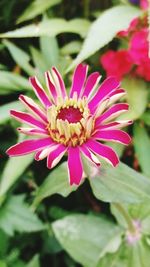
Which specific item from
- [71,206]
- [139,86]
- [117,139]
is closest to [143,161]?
[139,86]

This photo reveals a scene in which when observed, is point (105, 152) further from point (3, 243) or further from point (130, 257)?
point (3, 243)

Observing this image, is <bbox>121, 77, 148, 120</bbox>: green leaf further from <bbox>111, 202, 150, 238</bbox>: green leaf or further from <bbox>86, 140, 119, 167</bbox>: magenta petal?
<bbox>86, 140, 119, 167</bbox>: magenta petal

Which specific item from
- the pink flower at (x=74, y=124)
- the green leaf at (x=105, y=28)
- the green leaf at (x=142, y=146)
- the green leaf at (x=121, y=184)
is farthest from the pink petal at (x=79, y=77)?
the green leaf at (x=142, y=146)

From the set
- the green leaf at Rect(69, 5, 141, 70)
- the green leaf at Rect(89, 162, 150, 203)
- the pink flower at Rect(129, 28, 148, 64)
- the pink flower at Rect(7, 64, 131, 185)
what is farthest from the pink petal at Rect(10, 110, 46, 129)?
the pink flower at Rect(129, 28, 148, 64)

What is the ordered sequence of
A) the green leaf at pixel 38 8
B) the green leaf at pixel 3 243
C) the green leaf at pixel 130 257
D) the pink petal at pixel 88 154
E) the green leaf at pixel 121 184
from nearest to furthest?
the pink petal at pixel 88 154 < the green leaf at pixel 121 184 < the green leaf at pixel 130 257 < the green leaf at pixel 3 243 < the green leaf at pixel 38 8

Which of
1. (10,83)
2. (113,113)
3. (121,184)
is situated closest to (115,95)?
(113,113)

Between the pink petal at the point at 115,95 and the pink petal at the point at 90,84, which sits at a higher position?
the pink petal at the point at 90,84

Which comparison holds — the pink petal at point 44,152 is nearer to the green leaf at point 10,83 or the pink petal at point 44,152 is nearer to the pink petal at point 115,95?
the pink petal at point 115,95
